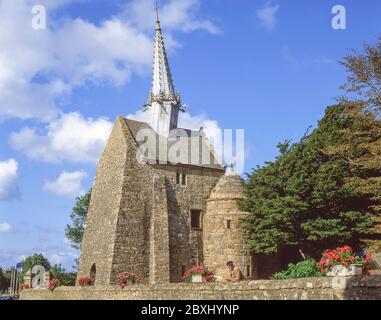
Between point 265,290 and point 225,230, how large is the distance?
18.9 metres

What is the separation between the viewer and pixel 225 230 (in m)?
32.5

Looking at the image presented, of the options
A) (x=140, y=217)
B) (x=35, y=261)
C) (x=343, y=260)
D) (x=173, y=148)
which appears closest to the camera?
(x=343, y=260)

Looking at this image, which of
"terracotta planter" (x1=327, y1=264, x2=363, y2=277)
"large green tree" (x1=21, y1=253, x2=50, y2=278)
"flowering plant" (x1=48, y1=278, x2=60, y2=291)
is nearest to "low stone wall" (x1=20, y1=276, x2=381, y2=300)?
"terracotta planter" (x1=327, y1=264, x2=363, y2=277)

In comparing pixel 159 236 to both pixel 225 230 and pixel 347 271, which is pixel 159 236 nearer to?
pixel 225 230

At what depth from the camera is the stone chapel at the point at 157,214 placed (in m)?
31.3

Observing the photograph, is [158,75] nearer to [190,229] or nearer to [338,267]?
[190,229]

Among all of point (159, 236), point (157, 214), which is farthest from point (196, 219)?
point (159, 236)

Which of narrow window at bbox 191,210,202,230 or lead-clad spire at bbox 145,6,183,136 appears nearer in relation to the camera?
narrow window at bbox 191,210,202,230

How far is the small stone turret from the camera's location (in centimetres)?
3175

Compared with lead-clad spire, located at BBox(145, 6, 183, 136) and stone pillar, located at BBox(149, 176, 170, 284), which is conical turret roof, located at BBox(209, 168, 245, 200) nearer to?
stone pillar, located at BBox(149, 176, 170, 284)

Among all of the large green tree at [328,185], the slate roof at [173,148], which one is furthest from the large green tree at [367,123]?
the slate roof at [173,148]

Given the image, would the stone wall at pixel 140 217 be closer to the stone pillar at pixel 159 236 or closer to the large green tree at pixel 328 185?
the stone pillar at pixel 159 236

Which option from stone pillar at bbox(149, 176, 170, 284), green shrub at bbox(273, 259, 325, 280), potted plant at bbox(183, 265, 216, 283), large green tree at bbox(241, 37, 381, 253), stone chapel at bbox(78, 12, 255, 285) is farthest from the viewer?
stone chapel at bbox(78, 12, 255, 285)

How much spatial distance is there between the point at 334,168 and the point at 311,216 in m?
3.31
